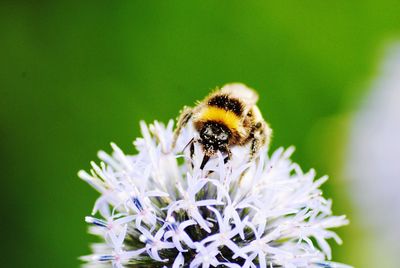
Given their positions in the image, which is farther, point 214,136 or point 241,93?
point 241,93

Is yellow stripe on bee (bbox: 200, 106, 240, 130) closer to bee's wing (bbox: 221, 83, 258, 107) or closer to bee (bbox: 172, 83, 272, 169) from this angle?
bee (bbox: 172, 83, 272, 169)

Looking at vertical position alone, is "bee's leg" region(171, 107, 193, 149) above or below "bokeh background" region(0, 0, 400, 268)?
below

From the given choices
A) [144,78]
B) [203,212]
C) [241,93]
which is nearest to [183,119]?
[241,93]

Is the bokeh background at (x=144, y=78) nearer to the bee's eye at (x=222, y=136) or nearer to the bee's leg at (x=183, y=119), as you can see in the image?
the bee's leg at (x=183, y=119)

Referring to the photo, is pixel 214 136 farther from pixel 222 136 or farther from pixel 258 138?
pixel 258 138

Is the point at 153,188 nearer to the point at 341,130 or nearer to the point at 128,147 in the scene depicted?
the point at 128,147

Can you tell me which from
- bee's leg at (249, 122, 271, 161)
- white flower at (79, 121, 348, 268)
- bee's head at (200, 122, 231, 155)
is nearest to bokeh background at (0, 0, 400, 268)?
white flower at (79, 121, 348, 268)

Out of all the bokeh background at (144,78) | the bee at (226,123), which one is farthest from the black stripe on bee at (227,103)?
the bokeh background at (144,78)
